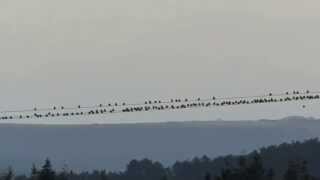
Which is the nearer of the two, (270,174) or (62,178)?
(270,174)

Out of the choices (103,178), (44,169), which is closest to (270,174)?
(44,169)

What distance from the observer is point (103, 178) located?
19112cm

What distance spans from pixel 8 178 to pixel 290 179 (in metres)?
41.3

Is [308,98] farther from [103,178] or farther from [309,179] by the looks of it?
[103,178]

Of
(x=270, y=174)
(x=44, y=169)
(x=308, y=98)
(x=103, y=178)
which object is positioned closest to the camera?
(x=308, y=98)

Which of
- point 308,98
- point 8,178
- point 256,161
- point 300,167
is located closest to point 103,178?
point 8,178

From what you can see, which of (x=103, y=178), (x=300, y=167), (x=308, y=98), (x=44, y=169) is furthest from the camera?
(x=103, y=178)

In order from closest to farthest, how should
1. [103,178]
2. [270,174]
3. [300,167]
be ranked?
1. [270,174]
2. [300,167]
3. [103,178]

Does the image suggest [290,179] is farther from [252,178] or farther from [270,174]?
[252,178]

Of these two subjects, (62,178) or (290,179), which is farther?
(62,178)

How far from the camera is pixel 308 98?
201 feet

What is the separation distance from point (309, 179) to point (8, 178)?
151ft

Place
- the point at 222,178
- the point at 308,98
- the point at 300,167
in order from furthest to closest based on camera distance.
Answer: the point at 300,167 → the point at 222,178 → the point at 308,98

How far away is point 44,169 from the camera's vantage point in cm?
12406
